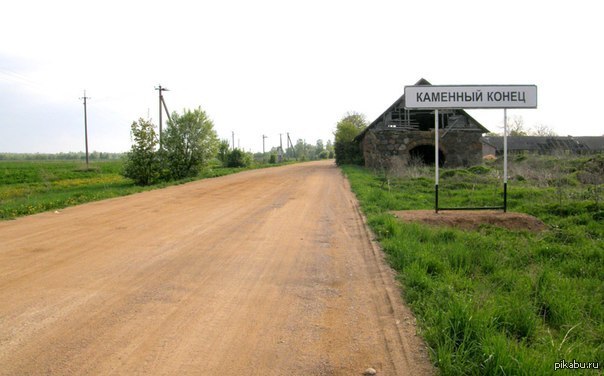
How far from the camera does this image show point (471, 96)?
10.4 metres

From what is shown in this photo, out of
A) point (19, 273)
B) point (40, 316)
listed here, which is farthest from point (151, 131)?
point (40, 316)

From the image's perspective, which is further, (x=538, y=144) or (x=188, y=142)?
(x=538, y=144)

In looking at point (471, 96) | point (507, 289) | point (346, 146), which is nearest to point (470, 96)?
point (471, 96)

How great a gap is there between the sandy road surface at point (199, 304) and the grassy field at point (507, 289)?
331 millimetres

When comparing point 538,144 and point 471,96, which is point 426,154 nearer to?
point 471,96

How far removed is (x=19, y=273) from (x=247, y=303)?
3.50 meters

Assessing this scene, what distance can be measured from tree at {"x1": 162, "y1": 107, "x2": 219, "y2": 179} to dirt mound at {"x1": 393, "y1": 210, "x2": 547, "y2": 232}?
71.0 feet

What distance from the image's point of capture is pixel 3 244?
8.23 metres

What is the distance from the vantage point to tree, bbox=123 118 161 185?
26.7m

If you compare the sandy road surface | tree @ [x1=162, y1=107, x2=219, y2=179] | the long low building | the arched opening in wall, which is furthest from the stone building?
the long low building

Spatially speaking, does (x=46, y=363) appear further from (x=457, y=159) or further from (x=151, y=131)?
(x=457, y=159)

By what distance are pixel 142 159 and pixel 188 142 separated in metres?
4.49

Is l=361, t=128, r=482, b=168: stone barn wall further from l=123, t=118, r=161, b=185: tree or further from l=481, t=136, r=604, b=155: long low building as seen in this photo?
l=481, t=136, r=604, b=155: long low building

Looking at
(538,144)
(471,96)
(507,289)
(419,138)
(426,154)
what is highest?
(538,144)
